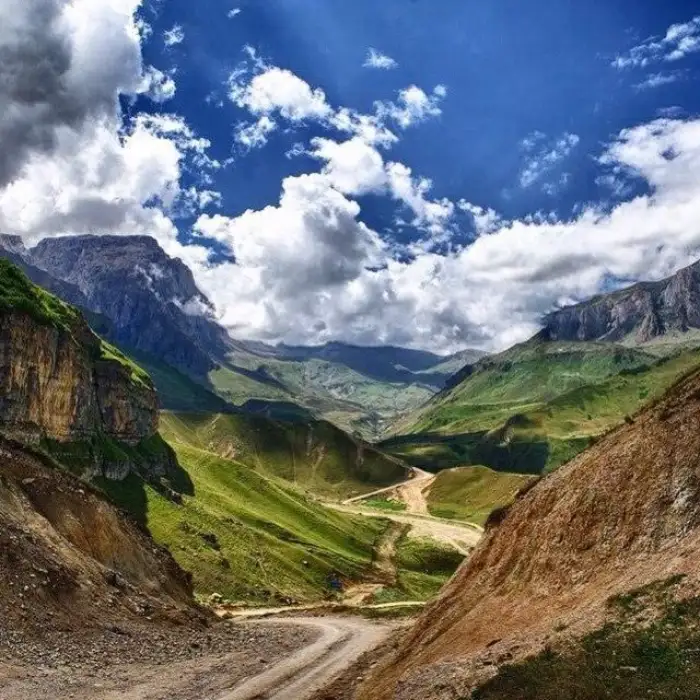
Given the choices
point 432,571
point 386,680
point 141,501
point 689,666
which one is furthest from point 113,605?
point 432,571

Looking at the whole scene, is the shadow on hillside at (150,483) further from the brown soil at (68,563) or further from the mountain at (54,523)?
the brown soil at (68,563)

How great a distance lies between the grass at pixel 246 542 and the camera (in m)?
120

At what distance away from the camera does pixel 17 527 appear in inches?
1823

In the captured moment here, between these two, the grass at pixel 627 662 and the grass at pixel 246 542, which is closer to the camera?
the grass at pixel 627 662

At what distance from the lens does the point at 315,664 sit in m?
43.9

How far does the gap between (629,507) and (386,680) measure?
15475 mm

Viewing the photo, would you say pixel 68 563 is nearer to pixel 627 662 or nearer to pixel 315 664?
pixel 315 664

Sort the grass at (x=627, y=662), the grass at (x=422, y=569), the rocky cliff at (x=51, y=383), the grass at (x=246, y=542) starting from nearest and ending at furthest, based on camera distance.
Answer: the grass at (x=627, y=662)
the grass at (x=246, y=542)
the rocky cliff at (x=51, y=383)
the grass at (x=422, y=569)

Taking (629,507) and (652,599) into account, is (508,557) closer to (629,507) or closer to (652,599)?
(629,507)

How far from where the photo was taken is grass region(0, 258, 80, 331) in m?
142

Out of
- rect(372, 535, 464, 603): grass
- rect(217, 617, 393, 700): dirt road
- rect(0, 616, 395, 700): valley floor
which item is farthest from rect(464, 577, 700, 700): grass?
rect(372, 535, 464, 603): grass

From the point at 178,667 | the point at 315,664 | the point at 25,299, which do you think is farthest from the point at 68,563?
the point at 25,299

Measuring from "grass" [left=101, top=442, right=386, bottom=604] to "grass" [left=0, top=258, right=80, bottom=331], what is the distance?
3851 cm

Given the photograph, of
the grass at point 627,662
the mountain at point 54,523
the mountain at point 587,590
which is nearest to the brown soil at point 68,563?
the mountain at point 54,523
